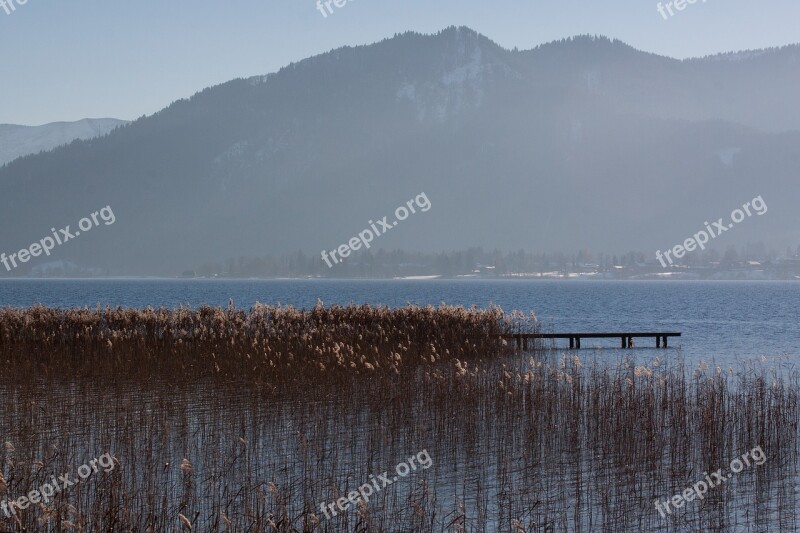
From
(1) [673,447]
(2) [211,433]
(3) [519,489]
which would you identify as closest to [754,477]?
(1) [673,447]

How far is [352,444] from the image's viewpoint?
15.8m

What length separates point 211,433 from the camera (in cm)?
1630

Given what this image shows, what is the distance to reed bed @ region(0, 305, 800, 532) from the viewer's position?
38.2 ft

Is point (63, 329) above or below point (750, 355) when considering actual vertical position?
above

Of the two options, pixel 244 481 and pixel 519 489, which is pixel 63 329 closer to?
pixel 244 481

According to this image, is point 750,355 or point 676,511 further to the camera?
point 750,355

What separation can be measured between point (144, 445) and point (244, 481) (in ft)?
8.64

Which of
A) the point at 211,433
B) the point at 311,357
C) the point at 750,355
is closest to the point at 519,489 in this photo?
the point at 211,433

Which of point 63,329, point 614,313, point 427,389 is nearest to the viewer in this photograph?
point 427,389

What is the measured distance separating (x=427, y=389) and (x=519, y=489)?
22.2ft

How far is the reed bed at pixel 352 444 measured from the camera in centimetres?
1164

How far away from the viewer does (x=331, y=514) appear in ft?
37.5

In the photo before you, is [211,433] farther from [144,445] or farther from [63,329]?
[63,329]

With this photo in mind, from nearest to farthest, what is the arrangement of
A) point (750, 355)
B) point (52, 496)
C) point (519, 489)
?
point (52, 496), point (519, 489), point (750, 355)
